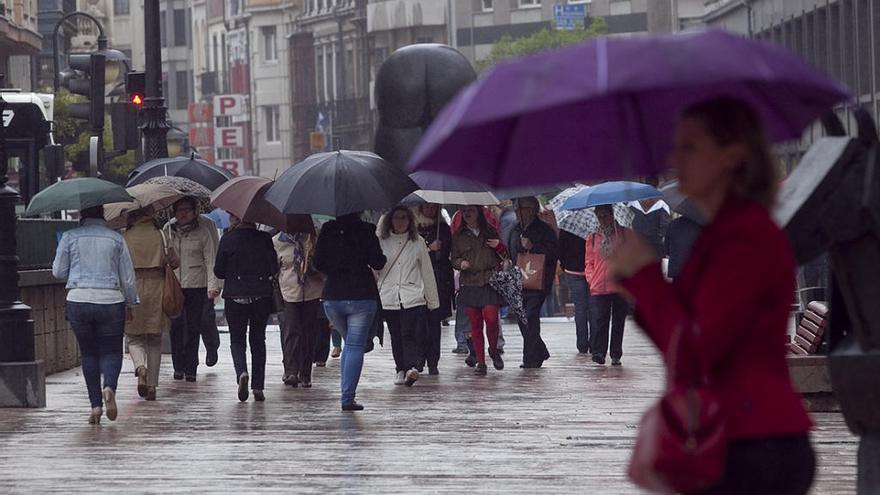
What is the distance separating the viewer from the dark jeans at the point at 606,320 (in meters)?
20.9

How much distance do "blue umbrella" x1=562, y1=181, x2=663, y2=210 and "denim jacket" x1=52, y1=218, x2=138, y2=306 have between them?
6.48m

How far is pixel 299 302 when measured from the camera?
62.7 feet

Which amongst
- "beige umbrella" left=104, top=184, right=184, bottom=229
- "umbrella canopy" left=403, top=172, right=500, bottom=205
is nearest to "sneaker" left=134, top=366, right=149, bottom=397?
"beige umbrella" left=104, top=184, right=184, bottom=229

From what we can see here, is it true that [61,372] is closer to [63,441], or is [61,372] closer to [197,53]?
[63,441]

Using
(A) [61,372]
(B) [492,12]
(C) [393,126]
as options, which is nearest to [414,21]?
(B) [492,12]

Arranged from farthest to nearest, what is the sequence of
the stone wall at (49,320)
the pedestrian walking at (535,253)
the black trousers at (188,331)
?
the pedestrian walking at (535,253)
the stone wall at (49,320)
the black trousers at (188,331)

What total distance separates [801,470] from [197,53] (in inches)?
4691

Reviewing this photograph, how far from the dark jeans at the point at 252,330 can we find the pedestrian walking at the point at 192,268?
1.62 m

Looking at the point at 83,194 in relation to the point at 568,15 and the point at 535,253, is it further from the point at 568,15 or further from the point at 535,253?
the point at 568,15

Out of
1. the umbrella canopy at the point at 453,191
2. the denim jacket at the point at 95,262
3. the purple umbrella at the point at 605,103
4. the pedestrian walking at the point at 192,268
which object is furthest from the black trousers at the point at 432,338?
the purple umbrella at the point at 605,103

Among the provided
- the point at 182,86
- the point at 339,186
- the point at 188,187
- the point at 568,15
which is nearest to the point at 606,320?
the point at 188,187

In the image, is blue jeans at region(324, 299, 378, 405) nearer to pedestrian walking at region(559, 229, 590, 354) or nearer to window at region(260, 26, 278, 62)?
pedestrian walking at region(559, 229, 590, 354)

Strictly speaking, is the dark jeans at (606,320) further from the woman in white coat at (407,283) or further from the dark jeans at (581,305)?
the woman in white coat at (407,283)

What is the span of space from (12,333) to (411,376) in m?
3.50
